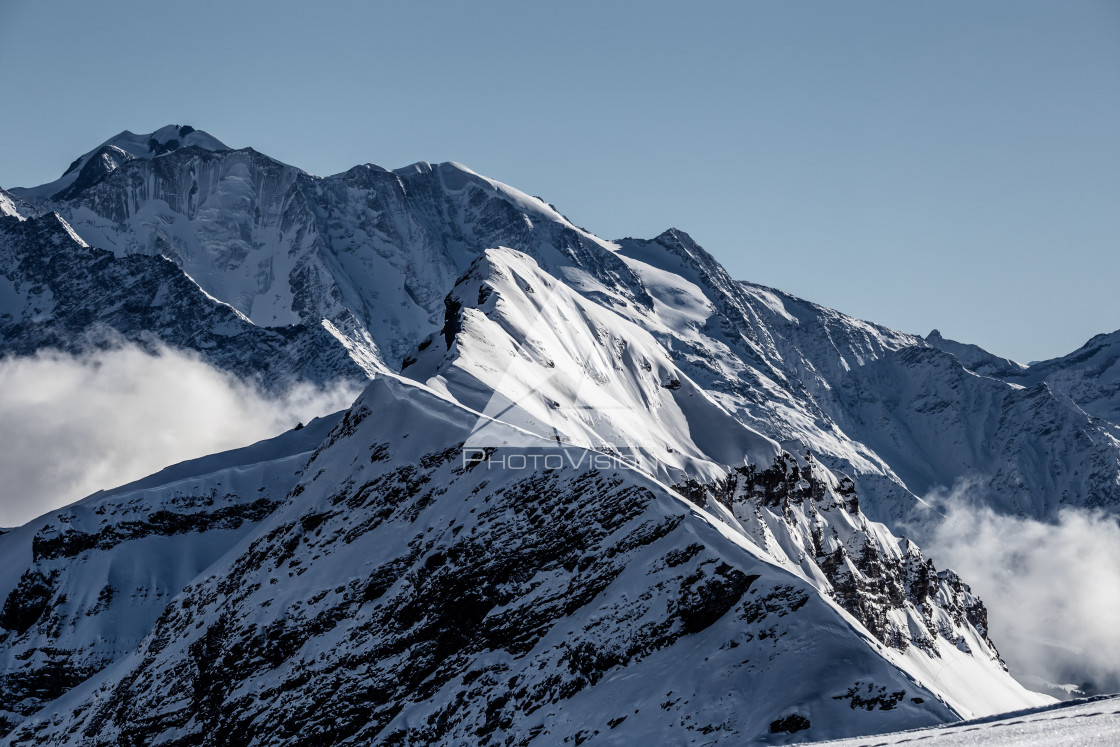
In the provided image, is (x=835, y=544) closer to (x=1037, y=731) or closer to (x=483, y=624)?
(x=483, y=624)

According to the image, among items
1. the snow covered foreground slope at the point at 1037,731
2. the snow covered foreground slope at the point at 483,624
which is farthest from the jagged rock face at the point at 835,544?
the snow covered foreground slope at the point at 1037,731

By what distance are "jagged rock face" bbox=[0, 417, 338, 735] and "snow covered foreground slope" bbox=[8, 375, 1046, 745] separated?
57973mm

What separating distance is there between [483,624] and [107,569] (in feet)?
404

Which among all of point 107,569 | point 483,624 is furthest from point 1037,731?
point 107,569

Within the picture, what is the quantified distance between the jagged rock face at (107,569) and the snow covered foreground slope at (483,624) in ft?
190

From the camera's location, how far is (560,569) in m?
79.1

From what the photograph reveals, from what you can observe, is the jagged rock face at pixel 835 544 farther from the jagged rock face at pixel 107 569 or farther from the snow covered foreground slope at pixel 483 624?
the jagged rock face at pixel 107 569

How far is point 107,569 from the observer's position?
Result: 593 feet

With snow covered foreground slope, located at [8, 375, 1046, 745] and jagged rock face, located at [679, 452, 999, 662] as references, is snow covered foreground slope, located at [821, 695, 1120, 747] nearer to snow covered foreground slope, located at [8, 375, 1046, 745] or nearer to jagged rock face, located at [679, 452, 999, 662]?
snow covered foreground slope, located at [8, 375, 1046, 745]

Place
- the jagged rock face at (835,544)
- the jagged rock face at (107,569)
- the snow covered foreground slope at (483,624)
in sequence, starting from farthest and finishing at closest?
the jagged rock face at (107,569), the jagged rock face at (835,544), the snow covered foreground slope at (483,624)

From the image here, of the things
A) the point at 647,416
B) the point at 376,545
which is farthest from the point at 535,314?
the point at 376,545

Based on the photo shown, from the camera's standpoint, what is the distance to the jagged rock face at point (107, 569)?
16575 cm

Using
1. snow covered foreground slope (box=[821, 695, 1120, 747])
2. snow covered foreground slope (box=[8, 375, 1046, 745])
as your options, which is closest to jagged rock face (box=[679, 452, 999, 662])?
snow covered foreground slope (box=[8, 375, 1046, 745])

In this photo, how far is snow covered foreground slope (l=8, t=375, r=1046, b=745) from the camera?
64.6 metres
